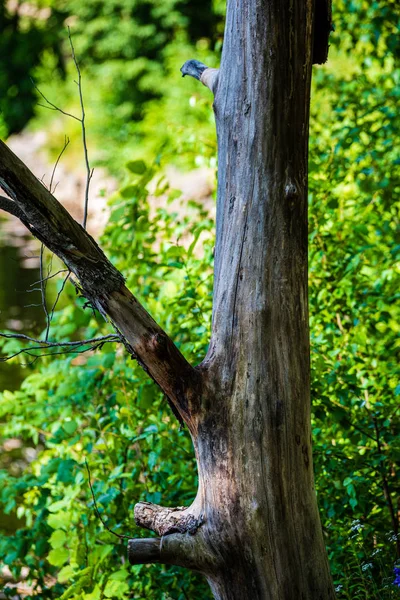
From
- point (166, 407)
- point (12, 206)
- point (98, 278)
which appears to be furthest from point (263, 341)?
point (166, 407)

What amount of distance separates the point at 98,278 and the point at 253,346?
46 cm

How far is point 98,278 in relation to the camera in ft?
6.20

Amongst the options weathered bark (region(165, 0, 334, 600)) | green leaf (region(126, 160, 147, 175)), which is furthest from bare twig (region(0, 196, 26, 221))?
Answer: green leaf (region(126, 160, 147, 175))

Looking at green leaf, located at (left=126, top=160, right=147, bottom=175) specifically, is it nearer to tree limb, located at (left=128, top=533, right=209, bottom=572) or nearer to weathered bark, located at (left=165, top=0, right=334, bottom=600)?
weathered bark, located at (left=165, top=0, right=334, bottom=600)

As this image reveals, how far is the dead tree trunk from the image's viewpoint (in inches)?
75.0

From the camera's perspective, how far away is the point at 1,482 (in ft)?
11.1

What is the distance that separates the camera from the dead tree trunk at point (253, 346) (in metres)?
1.91

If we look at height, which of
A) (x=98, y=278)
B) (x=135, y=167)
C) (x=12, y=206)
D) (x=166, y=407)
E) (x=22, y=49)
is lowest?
(x=98, y=278)

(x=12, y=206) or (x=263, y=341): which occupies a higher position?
(x=12, y=206)

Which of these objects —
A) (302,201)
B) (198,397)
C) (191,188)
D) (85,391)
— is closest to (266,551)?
(198,397)

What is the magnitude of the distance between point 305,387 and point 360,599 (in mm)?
873

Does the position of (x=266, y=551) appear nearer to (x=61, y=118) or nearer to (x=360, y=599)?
(x=360, y=599)

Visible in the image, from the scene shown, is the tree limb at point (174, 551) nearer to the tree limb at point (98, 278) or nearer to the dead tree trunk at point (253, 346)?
the dead tree trunk at point (253, 346)

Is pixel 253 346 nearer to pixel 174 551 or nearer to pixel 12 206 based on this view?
pixel 174 551
